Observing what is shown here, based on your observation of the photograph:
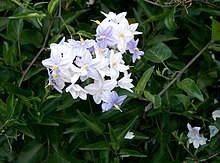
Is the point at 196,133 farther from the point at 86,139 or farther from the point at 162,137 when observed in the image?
the point at 86,139

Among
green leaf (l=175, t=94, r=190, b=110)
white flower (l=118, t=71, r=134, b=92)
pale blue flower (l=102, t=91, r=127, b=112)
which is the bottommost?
green leaf (l=175, t=94, r=190, b=110)

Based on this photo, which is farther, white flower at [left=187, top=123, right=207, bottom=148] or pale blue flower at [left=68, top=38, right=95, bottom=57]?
white flower at [left=187, top=123, right=207, bottom=148]

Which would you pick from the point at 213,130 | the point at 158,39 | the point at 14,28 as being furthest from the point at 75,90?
the point at 213,130

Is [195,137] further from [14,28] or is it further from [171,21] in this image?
[14,28]

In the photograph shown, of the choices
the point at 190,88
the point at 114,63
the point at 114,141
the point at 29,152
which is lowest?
the point at 29,152

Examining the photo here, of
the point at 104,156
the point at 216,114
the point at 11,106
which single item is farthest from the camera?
the point at 216,114

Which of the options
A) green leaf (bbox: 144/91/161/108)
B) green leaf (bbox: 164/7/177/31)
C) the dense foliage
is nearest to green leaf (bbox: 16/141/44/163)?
the dense foliage

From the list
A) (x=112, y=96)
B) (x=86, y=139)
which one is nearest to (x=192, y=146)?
(x=86, y=139)

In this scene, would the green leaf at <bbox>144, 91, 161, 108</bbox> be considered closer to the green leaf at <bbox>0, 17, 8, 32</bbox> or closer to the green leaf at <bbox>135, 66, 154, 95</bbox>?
the green leaf at <bbox>135, 66, 154, 95</bbox>
